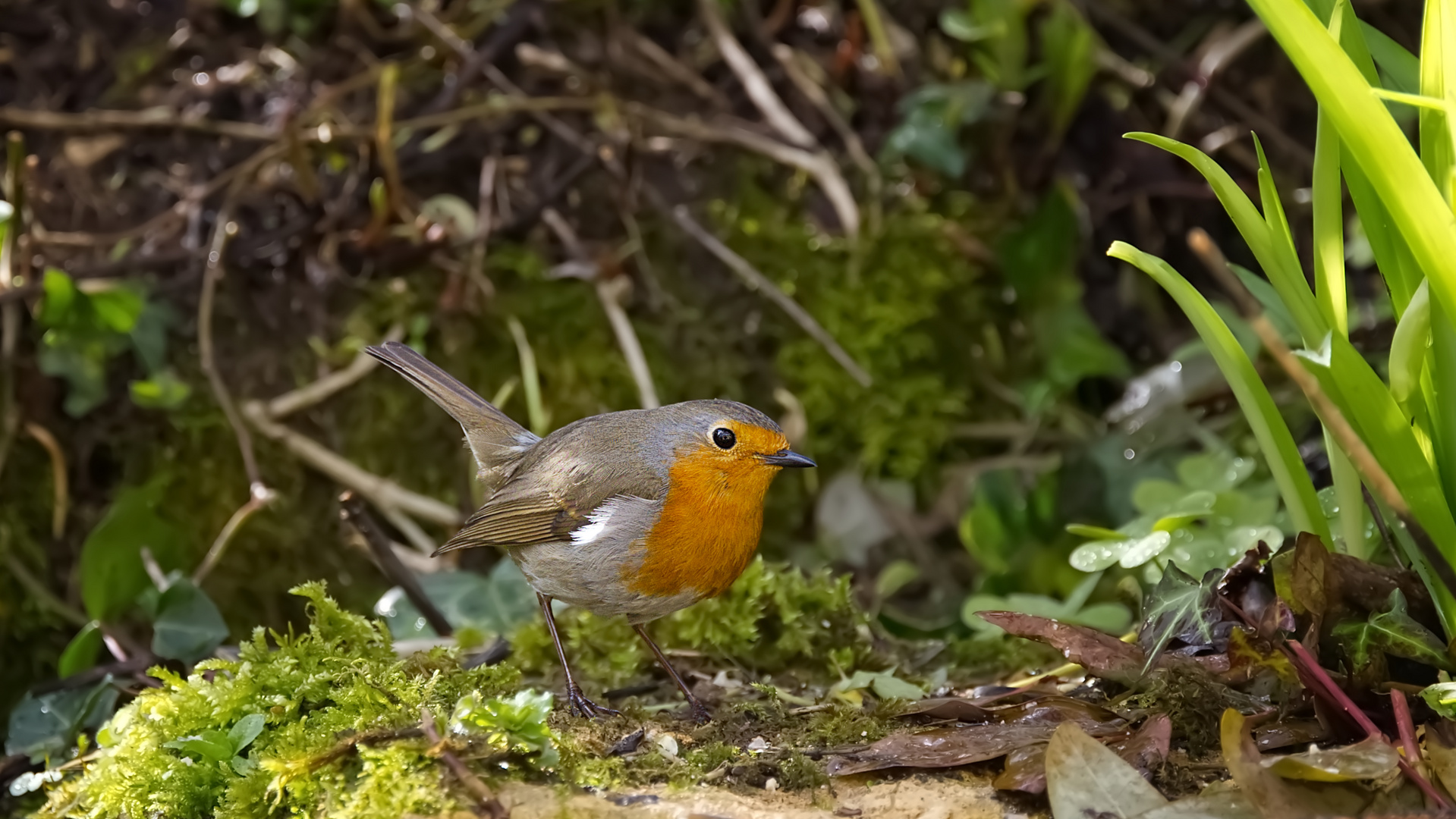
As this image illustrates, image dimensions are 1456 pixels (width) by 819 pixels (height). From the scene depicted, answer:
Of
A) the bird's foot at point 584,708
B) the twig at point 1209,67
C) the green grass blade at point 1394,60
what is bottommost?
the bird's foot at point 584,708

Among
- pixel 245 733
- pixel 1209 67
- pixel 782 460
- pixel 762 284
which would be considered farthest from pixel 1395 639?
pixel 1209 67

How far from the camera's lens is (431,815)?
2084 mm

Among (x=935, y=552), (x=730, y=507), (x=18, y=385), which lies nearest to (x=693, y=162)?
(x=935, y=552)

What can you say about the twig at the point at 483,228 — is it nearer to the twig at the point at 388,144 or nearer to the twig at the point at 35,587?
the twig at the point at 388,144

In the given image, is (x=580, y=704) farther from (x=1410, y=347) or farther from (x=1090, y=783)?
(x=1410, y=347)

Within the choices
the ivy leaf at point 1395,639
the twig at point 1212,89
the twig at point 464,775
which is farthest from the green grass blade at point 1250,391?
the twig at point 1212,89

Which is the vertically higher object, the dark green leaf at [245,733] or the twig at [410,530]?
the dark green leaf at [245,733]

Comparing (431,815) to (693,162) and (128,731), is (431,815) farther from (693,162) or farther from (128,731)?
(693,162)

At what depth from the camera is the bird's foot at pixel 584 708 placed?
281cm

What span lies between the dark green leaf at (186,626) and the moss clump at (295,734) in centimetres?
57

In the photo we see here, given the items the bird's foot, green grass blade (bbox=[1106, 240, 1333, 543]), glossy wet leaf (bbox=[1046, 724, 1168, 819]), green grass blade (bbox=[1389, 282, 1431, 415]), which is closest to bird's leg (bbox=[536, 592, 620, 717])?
the bird's foot

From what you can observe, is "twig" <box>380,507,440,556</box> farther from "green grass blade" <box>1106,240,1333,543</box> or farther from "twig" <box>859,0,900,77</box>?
"green grass blade" <box>1106,240,1333,543</box>

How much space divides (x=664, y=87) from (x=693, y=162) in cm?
41

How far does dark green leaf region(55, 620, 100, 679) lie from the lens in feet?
11.4
